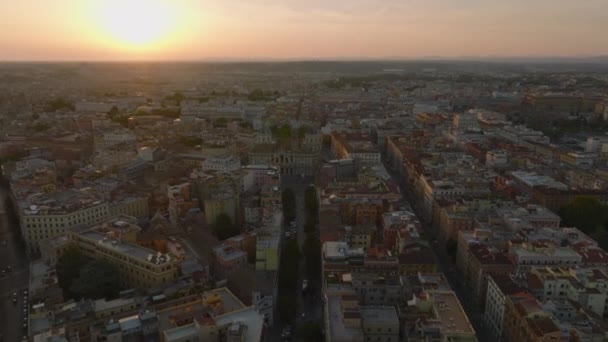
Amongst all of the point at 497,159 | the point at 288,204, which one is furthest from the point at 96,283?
the point at 497,159

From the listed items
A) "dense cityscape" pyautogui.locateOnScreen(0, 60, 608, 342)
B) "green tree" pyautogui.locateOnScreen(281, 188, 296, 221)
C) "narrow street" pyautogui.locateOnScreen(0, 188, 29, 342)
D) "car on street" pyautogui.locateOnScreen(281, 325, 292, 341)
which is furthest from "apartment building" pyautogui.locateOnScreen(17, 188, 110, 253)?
"car on street" pyautogui.locateOnScreen(281, 325, 292, 341)

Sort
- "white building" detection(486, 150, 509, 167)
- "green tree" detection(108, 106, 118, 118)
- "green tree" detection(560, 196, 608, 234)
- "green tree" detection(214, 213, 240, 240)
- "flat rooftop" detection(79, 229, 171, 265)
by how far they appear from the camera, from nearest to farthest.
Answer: "flat rooftop" detection(79, 229, 171, 265), "green tree" detection(214, 213, 240, 240), "green tree" detection(560, 196, 608, 234), "white building" detection(486, 150, 509, 167), "green tree" detection(108, 106, 118, 118)

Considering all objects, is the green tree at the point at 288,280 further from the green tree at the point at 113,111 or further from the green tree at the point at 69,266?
the green tree at the point at 113,111

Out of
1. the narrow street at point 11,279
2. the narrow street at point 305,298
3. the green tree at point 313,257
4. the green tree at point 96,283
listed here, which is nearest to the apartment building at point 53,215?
the narrow street at point 11,279

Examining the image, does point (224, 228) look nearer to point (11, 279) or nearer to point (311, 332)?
point (11, 279)

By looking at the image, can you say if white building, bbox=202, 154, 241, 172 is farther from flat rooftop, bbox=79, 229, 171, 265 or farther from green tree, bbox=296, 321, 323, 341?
green tree, bbox=296, 321, 323, 341

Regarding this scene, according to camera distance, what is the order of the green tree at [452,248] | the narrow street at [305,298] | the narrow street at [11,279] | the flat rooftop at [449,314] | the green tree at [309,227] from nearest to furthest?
1. the flat rooftop at [449,314]
2. the narrow street at [11,279]
3. the narrow street at [305,298]
4. the green tree at [452,248]
5. the green tree at [309,227]
